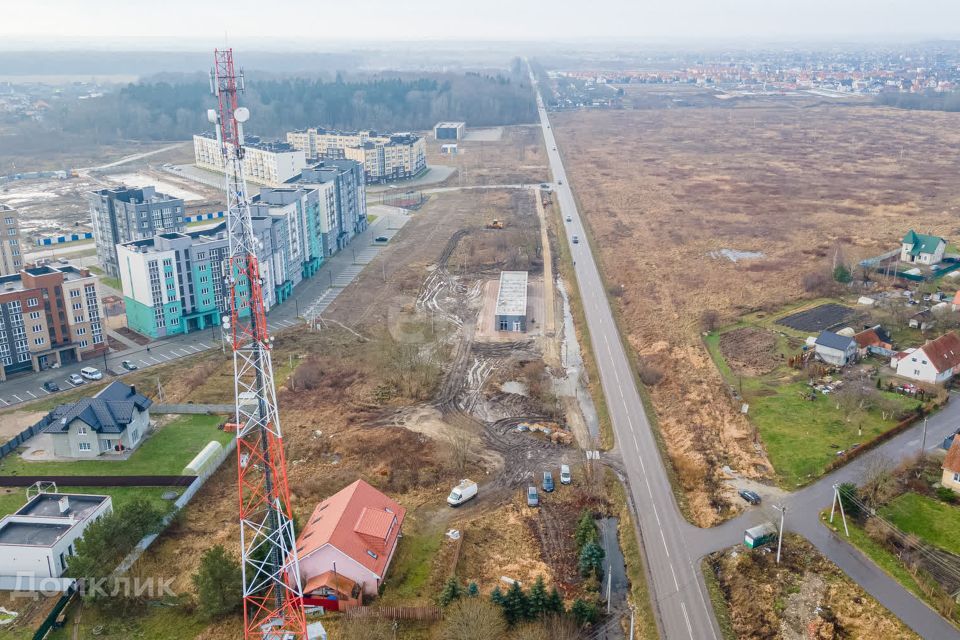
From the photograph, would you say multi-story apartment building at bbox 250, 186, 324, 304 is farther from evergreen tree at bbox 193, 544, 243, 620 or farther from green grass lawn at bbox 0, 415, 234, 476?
evergreen tree at bbox 193, 544, 243, 620

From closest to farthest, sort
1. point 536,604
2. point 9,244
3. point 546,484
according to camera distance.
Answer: point 536,604 < point 546,484 < point 9,244

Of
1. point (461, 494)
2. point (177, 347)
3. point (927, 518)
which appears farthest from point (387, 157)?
point (927, 518)

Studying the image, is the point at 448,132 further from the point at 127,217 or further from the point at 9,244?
the point at 9,244

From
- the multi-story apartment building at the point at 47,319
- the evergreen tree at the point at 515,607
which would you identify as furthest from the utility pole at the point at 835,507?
the multi-story apartment building at the point at 47,319

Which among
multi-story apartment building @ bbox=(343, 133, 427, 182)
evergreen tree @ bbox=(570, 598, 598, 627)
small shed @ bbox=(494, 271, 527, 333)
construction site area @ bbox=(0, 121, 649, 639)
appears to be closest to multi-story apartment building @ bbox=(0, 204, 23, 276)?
construction site area @ bbox=(0, 121, 649, 639)

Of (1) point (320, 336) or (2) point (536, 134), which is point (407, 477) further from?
(2) point (536, 134)

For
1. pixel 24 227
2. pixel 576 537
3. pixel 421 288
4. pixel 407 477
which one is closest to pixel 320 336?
pixel 421 288
